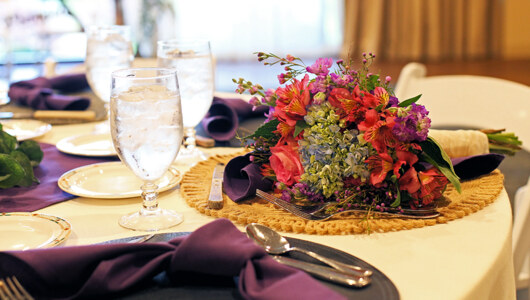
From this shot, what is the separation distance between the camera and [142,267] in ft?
1.94

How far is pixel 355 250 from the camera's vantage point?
72 centimetres

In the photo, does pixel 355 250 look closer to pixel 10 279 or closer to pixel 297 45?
pixel 10 279

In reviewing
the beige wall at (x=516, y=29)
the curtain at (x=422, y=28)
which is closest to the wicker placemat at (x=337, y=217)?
the curtain at (x=422, y=28)

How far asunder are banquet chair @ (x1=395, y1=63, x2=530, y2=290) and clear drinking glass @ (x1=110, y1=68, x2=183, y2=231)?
0.85 m

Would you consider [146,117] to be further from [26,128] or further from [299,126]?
[26,128]

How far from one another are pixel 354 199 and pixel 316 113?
0.42 feet

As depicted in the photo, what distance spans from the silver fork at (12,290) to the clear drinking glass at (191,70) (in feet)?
1.94

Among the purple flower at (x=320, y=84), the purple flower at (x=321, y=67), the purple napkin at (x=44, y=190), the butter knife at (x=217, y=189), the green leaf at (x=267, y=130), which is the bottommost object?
the purple napkin at (x=44, y=190)

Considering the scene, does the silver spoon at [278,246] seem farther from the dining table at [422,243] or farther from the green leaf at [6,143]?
the green leaf at [6,143]

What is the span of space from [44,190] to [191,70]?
34 centimetres

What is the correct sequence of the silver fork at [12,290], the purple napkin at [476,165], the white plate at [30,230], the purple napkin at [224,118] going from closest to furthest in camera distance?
the silver fork at [12,290] < the white plate at [30,230] < the purple napkin at [476,165] < the purple napkin at [224,118]

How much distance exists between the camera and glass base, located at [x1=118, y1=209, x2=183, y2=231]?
2.61ft

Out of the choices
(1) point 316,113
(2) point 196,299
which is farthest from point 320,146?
(2) point 196,299

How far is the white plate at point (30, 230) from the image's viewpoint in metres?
0.74
